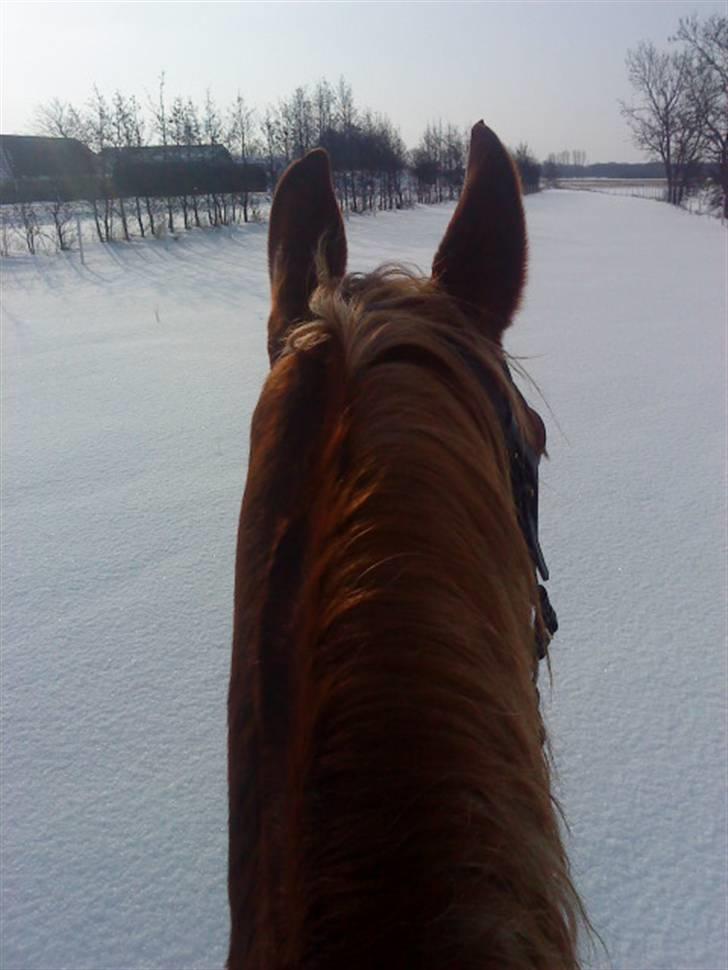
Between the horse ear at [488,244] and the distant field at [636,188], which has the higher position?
the distant field at [636,188]

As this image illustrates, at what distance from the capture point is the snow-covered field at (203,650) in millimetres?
1540

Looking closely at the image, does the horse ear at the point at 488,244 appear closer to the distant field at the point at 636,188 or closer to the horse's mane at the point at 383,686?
the horse's mane at the point at 383,686

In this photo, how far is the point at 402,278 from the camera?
30.1 inches

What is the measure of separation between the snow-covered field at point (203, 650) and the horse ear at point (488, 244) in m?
1.10

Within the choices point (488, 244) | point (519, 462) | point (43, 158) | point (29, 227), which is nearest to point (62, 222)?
point (29, 227)

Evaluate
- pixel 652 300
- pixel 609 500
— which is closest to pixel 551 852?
pixel 609 500

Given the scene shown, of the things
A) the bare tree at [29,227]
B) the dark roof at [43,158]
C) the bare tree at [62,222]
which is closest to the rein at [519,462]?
the bare tree at [62,222]

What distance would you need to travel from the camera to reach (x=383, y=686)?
0.44 m

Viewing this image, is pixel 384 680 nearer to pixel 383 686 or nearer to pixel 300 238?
pixel 383 686

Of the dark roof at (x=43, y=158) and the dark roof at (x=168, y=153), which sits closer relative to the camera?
the dark roof at (x=43, y=158)

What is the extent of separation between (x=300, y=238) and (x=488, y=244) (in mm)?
265

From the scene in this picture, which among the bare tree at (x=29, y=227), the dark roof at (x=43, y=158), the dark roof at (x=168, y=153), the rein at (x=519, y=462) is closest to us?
the rein at (x=519, y=462)

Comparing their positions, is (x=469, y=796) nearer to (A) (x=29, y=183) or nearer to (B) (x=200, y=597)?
(B) (x=200, y=597)

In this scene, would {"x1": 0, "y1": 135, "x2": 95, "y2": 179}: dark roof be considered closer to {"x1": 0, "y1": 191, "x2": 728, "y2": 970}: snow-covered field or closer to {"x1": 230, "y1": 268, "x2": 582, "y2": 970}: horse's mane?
{"x1": 0, "y1": 191, "x2": 728, "y2": 970}: snow-covered field
